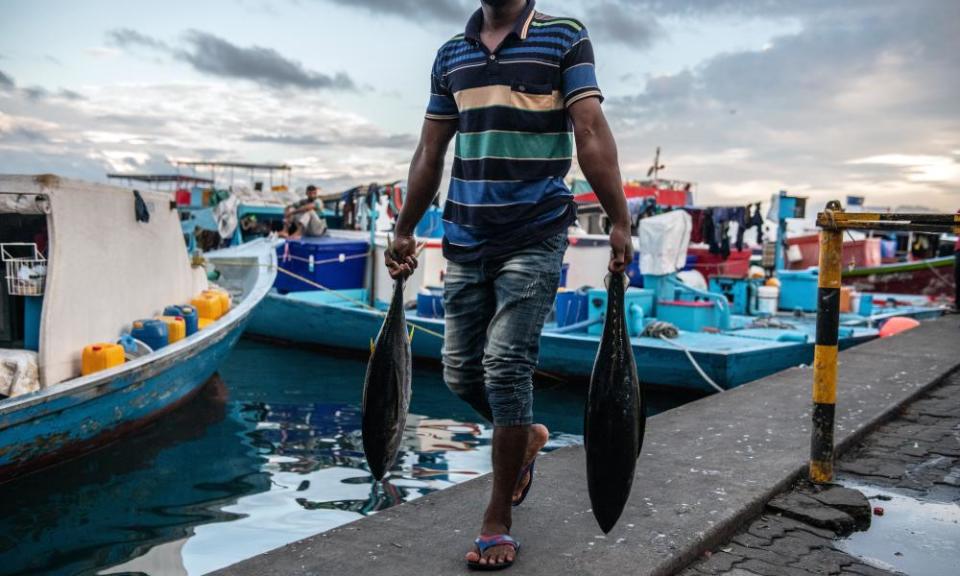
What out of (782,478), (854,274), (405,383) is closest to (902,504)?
(782,478)

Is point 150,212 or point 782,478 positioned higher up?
point 150,212

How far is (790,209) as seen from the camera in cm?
1464

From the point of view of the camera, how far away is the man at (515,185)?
99.1 inches

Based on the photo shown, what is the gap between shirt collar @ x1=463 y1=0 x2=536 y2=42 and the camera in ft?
8.45

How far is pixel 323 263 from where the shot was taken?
1345cm

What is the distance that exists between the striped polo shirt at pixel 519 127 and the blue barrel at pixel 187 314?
5964mm

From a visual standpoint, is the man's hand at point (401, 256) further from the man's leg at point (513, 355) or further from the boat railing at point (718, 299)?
Result: the boat railing at point (718, 299)

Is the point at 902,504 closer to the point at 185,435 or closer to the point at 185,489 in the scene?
the point at 185,489

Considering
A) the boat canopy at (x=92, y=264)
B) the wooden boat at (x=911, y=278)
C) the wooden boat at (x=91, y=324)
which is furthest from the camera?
the wooden boat at (x=911, y=278)

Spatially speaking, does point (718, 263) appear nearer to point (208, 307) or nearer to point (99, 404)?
point (208, 307)

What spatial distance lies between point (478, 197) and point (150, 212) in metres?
6.10

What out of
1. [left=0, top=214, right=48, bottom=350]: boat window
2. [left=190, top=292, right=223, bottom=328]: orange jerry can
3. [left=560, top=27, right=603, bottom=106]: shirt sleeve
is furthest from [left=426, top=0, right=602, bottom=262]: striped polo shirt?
[left=190, top=292, right=223, bottom=328]: orange jerry can

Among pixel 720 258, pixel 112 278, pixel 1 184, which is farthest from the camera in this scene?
pixel 720 258

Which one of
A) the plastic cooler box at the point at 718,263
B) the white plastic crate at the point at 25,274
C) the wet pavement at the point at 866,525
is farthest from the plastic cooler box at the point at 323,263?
the wet pavement at the point at 866,525
